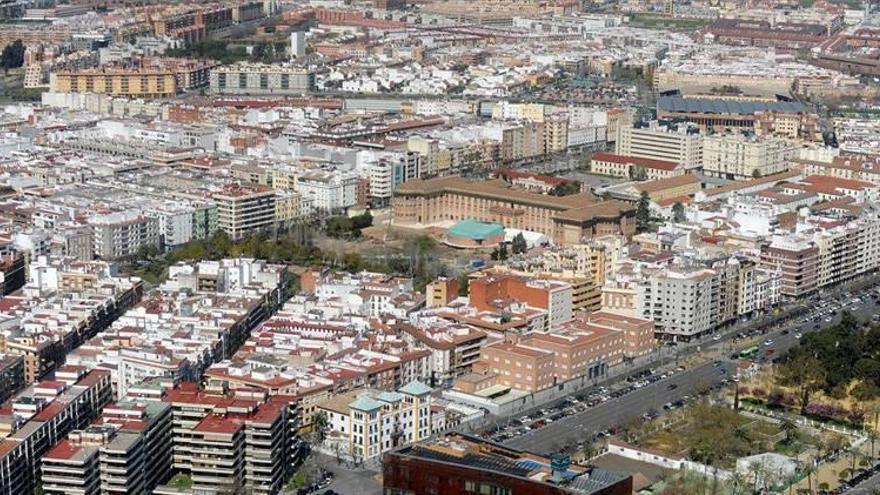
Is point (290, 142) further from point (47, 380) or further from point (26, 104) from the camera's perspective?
point (47, 380)

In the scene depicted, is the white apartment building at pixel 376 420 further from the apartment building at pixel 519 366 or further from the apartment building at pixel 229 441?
the apartment building at pixel 519 366

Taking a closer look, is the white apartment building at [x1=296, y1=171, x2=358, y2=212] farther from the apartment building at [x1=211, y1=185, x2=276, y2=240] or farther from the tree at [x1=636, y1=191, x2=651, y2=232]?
the tree at [x1=636, y1=191, x2=651, y2=232]

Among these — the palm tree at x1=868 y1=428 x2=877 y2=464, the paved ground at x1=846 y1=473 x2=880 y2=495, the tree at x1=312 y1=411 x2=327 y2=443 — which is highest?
the tree at x1=312 y1=411 x2=327 y2=443

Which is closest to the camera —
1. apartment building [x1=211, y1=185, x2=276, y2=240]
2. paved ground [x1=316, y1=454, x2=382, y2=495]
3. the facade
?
the facade

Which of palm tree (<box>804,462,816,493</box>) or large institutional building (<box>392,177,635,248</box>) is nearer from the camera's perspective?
palm tree (<box>804,462,816,493</box>)

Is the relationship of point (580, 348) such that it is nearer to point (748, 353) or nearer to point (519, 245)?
point (748, 353)

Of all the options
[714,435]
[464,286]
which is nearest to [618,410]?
[714,435]

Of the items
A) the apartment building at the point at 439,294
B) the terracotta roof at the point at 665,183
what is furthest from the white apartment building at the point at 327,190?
the apartment building at the point at 439,294

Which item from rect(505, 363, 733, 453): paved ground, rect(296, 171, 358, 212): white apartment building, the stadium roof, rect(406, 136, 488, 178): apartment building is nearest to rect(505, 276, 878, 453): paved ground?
rect(505, 363, 733, 453): paved ground
